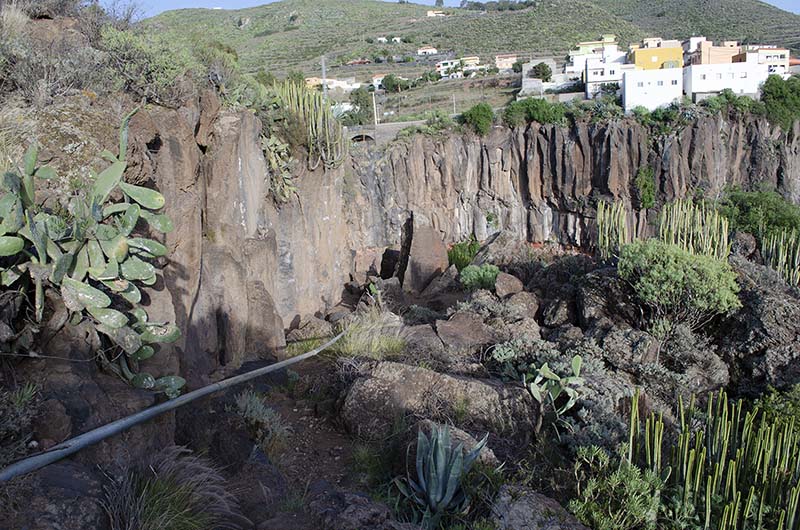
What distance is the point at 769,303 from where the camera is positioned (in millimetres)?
9070

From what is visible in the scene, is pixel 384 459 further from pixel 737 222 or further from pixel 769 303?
pixel 737 222

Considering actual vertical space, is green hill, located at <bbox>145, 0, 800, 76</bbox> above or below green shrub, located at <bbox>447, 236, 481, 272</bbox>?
above

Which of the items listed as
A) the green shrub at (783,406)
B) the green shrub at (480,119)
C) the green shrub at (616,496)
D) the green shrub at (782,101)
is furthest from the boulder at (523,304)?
the green shrub at (782,101)

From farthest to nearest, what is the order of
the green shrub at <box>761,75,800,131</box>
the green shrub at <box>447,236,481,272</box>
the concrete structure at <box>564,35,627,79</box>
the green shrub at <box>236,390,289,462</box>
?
the concrete structure at <box>564,35,627,79</box>
the green shrub at <box>761,75,800,131</box>
the green shrub at <box>447,236,481,272</box>
the green shrub at <box>236,390,289,462</box>

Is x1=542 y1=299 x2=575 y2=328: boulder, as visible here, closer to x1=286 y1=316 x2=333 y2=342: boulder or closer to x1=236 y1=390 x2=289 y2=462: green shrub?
x1=286 y1=316 x2=333 y2=342: boulder

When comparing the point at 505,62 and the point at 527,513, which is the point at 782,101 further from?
the point at 527,513

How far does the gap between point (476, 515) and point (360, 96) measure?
35.2 m

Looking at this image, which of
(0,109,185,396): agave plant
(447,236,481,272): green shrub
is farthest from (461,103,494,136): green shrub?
(0,109,185,396): agave plant

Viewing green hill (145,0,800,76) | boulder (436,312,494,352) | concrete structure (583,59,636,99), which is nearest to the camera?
boulder (436,312,494,352)

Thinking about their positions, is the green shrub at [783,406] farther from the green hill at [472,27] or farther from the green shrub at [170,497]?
the green hill at [472,27]

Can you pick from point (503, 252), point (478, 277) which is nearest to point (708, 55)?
point (503, 252)

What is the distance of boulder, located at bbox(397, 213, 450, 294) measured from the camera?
1628 cm

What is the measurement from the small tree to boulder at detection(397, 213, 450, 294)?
94.1 feet

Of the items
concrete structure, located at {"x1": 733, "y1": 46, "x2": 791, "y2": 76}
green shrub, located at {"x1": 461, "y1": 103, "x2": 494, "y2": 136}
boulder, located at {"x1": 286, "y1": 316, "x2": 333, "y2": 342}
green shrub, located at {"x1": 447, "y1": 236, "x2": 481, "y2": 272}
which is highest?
concrete structure, located at {"x1": 733, "y1": 46, "x2": 791, "y2": 76}
